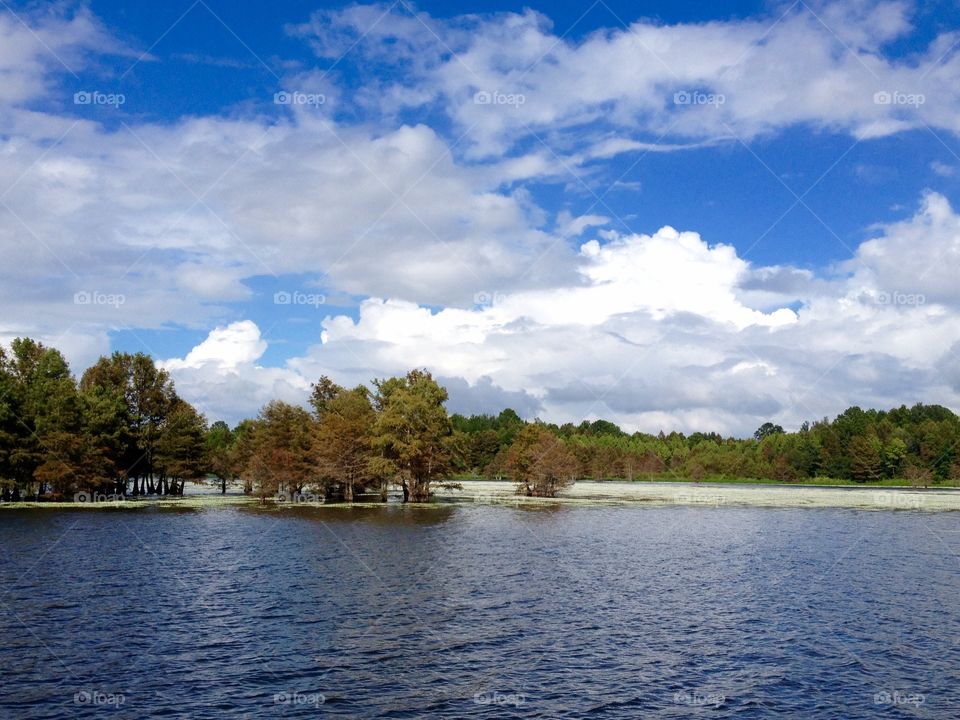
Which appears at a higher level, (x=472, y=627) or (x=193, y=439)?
(x=193, y=439)

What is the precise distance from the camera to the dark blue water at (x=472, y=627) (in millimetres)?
31469

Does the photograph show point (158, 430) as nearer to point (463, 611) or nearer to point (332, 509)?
point (332, 509)

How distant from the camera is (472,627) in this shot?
42781 millimetres

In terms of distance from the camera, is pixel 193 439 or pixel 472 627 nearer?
pixel 472 627

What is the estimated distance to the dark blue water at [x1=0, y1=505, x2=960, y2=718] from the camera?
1239 inches

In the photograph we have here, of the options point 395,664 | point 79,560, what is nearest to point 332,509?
point 79,560

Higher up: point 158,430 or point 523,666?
point 158,430

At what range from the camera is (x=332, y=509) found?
403ft

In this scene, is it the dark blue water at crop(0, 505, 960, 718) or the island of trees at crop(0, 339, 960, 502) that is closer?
the dark blue water at crop(0, 505, 960, 718)

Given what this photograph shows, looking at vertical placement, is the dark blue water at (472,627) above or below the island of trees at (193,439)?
below

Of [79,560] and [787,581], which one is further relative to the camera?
[79,560]

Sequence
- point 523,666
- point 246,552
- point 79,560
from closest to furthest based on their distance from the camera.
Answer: point 523,666 < point 79,560 < point 246,552

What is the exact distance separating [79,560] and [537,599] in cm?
4057

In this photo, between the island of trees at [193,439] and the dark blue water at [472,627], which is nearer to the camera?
the dark blue water at [472,627]
